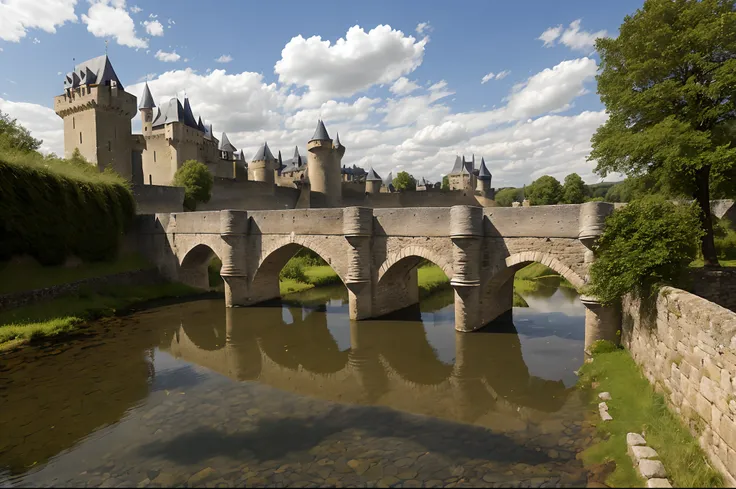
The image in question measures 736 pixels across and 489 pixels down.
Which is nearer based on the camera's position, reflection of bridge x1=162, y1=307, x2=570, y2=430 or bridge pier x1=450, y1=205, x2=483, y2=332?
reflection of bridge x1=162, y1=307, x2=570, y2=430

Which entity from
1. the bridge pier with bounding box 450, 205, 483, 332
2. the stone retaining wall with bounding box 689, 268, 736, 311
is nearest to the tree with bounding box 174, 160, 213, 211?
the bridge pier with bounding box 450, 205, 483, 332

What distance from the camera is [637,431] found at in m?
7.12

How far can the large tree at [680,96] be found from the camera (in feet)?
38.1

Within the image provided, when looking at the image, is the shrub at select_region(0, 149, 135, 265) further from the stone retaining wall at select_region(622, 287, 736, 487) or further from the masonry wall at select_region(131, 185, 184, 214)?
the stone retaining wall at select_region(622, 287, 736, 487)

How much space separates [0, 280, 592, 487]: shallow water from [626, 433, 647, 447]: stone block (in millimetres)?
881

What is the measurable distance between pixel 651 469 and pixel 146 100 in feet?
150

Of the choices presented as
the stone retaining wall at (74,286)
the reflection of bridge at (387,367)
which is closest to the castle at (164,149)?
the stone retaining wall at (74,286)

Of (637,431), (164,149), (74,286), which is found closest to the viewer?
(637,431)

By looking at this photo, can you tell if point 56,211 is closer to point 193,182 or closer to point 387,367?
point 193,182

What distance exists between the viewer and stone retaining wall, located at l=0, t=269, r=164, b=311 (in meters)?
16.8

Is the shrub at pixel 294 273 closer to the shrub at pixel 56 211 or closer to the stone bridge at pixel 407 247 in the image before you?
the stone bridge at pixel 407 247

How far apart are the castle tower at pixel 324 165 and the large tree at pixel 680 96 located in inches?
1098

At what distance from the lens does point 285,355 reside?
1372cm

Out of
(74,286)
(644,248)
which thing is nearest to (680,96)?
(644,248)
